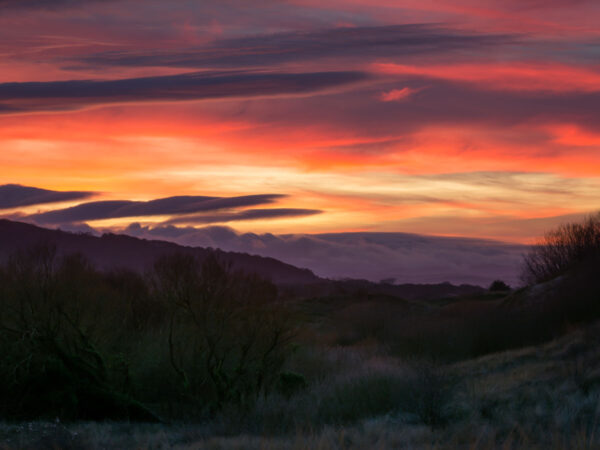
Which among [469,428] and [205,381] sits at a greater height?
[469,428]

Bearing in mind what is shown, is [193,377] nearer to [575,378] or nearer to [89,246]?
[575,378]

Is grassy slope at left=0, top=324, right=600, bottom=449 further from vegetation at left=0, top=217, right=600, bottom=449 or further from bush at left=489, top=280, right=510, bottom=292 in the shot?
bush at left=489, top=280, right=510, bottom=292

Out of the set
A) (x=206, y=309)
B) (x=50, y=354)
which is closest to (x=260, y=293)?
(x=206, y=309)

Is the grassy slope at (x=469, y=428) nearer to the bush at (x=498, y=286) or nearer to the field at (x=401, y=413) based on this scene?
the field at (x=401, y=413)

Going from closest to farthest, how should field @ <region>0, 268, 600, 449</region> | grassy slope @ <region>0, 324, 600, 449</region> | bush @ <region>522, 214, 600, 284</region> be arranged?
grassy slope @ <region>0, 324, 600, 449</region>
field @ <region>0, 268, 600, 449</region>
bush @ <region>522, 214, 600, 284</region>

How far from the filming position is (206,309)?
75.6 feet

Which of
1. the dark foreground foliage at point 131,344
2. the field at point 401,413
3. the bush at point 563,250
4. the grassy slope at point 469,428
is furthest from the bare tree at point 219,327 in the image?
the bush at point 563,250

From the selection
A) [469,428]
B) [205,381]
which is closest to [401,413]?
[469,428]

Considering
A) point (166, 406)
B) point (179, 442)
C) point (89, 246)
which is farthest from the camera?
point (89, 246)

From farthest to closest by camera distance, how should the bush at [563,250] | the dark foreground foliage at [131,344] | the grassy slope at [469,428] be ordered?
1. the bush at [563,250]
2. the dark foreground foliage at [131,344]
3. the grassy slope at [469,428]

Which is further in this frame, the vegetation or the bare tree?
the bare tree

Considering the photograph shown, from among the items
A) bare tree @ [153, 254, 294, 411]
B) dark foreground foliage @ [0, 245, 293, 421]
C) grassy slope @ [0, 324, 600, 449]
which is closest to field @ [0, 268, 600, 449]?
grassy slope @ [0, 324, 600, 449]

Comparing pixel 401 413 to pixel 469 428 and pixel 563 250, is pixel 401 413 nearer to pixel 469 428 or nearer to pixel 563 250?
pixel 469 428

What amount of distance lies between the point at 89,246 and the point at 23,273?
176178 millimetres
